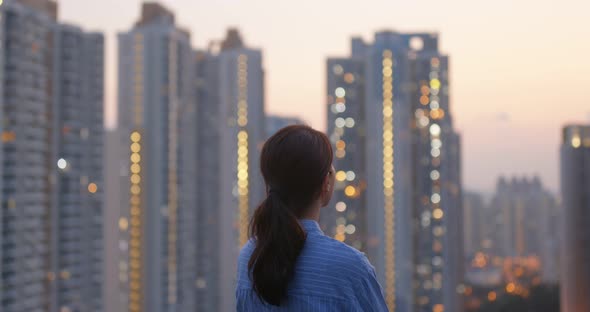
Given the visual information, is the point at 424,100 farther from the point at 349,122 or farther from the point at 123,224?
the point at 123,224

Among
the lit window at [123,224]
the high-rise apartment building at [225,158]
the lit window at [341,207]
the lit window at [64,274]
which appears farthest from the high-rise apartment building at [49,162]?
the lit window at [341,207]

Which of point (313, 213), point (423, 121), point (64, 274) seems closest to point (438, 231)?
point (423, 121)

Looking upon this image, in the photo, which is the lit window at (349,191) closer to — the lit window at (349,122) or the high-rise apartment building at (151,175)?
the lit window at (349,122)

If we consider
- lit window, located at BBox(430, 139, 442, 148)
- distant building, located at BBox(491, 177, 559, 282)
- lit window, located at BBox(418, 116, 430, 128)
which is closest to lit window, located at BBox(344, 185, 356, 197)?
lit window, located at BBox(430, 139, 442, 148)

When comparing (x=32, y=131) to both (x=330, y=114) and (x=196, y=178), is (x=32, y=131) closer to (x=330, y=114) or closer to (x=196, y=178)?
(x=196, y=178)

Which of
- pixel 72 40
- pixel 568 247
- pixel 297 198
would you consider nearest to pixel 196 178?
pixel 72 40

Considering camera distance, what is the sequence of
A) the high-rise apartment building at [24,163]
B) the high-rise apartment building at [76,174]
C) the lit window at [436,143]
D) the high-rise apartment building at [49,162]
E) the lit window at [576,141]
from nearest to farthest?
1. the high-rise apartment building at [24,163]
2. the lit window at [576,141]
3. the high-rise apartment building at [49,162]
4. the high-rise apartment building at [76,174]
5. the lit window at [436,143]
